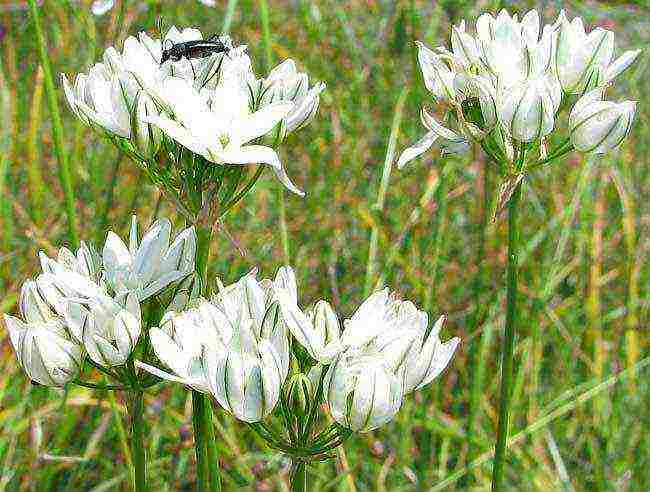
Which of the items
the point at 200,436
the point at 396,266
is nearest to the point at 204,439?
the point at 200,436

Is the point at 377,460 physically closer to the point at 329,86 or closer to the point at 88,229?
the point at 88,229

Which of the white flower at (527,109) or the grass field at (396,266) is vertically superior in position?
the white flower at (527,109)

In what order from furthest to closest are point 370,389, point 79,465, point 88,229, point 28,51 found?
point 28,51 → point 88,229 → point 79,465 → point 370,389

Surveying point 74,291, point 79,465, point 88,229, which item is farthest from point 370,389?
point 88,229

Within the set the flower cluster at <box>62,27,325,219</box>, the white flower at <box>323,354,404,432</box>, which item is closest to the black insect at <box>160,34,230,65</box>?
the flower cluster at <box>62,27,325,219</box>

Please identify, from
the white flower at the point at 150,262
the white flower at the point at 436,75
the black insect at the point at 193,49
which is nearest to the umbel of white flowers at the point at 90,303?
the white flower at the point at 150,262

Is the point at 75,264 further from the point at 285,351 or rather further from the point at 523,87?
the point at 523,87

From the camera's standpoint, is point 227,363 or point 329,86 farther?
point 329,86

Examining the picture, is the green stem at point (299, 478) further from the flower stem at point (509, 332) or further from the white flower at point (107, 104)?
the white flower at point (107, 104)
